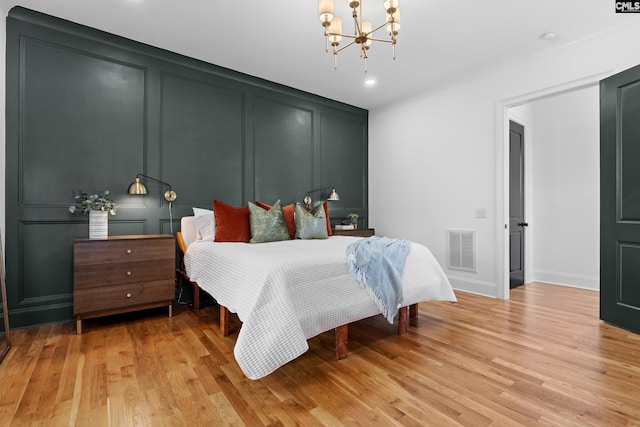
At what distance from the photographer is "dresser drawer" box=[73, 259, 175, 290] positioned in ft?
8.68

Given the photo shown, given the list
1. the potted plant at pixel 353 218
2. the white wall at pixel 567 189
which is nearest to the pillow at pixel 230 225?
the potted plant at pixel 353 218

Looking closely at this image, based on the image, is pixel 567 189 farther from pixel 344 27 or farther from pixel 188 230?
pixel 188 230

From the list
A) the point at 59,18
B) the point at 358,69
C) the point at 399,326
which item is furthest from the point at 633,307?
the point at 59,18

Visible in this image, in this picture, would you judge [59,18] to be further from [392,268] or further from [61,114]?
[392,268]

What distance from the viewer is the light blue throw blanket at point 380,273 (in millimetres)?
2344

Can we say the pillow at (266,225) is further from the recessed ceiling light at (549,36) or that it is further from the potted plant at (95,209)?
the recessed ceiling light at (549,36)

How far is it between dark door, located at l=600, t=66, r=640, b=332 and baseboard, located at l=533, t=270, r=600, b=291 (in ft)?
5.31

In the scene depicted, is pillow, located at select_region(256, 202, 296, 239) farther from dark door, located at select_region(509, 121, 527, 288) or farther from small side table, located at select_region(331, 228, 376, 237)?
dark door, located at select_region(509, 121, 527, 288)

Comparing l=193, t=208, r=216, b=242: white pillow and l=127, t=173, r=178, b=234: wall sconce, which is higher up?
l=127, t=173, r=178, b=234: wall sconce

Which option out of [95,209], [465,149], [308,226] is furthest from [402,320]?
[95,209]

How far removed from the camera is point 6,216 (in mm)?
2727

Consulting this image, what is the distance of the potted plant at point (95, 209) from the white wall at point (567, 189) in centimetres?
549

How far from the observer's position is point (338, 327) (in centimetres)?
222

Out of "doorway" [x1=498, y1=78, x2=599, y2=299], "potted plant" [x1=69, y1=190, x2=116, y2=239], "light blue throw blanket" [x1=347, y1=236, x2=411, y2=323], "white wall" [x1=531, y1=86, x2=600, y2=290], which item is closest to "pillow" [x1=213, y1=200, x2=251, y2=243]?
"potted plant" [x1=69, y1=190, x2=116, y2=239]
